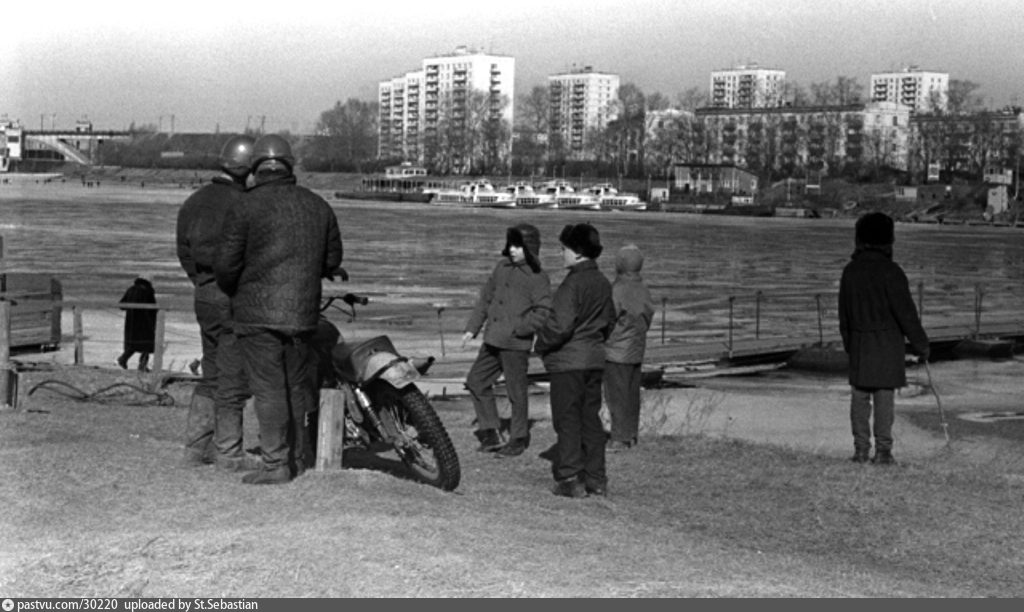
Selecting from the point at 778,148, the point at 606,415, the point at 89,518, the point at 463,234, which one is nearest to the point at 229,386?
the point at 89,518

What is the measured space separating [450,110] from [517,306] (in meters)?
166

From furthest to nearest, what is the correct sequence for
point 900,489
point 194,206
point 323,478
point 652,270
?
point 652,270 < point 900,489 < point 194,206 < point 323,478

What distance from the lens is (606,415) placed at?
473 inches

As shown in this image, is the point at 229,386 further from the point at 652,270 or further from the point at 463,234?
the point at 463,234

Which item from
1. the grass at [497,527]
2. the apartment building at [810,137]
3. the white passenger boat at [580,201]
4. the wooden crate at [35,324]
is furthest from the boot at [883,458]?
the apartment building at [810,137]

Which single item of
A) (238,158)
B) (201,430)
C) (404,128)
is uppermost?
(404,128)

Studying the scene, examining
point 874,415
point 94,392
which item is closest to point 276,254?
point 874,415

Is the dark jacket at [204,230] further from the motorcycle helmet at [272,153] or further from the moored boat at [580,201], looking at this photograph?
the moored boat at [580,201]

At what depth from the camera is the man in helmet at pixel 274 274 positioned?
7438 mm

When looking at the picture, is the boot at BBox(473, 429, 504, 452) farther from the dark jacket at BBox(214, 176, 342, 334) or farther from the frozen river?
the frozen river

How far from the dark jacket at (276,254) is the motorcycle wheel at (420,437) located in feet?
2.16

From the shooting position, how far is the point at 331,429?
806 cm

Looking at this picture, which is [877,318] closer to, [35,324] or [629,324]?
[629,324]
